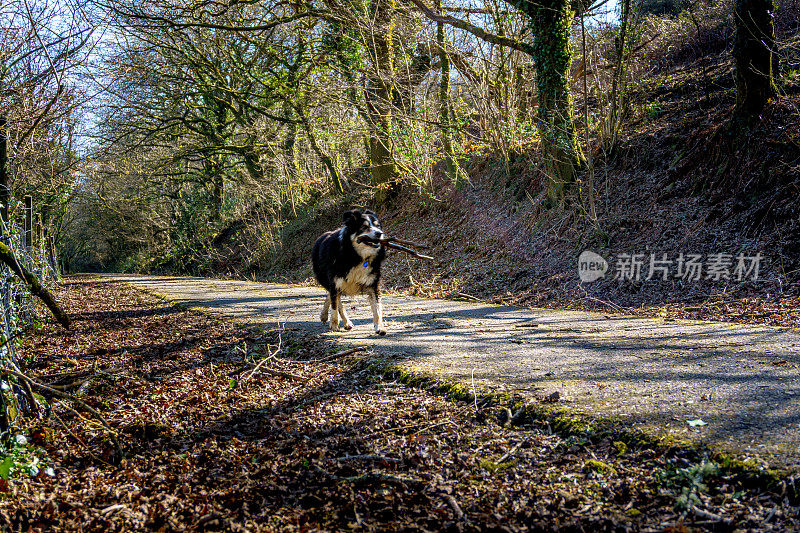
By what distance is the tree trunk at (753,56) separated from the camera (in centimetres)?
846

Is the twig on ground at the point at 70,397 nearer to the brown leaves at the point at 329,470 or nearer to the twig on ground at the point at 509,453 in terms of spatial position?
the brown leaves at the point at 329,470

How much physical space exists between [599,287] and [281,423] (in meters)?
6.62

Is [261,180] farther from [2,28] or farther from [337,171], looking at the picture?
[2,28]

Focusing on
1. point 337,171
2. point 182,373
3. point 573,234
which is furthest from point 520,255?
point 337,171

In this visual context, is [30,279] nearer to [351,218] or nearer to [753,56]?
[351,218]

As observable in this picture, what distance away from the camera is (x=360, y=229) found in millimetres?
6109

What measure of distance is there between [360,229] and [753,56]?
763 cm

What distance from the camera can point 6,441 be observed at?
103 inches

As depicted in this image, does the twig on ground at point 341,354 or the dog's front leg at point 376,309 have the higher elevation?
the dog's front leg at point 376,309

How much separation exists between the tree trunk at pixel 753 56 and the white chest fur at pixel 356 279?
7429 millimetres

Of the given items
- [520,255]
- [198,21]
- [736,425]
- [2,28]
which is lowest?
[736,425]

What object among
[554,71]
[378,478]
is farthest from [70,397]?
[554,71]

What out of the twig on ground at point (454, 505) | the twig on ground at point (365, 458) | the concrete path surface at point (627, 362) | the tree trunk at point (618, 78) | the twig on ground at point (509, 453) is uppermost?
the tree trunk at point (618, 78)

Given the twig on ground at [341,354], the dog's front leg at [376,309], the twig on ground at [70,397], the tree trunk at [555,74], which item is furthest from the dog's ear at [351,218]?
the tree trunk at [555,74]
